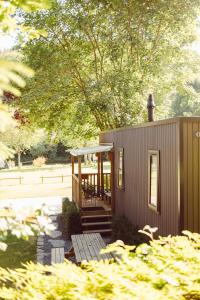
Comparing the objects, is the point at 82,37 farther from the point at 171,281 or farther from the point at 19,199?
the point at 171,281

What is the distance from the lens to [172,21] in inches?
852

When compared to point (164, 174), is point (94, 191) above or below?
below

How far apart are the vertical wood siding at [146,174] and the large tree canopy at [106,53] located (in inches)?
232

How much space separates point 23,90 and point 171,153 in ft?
51.1

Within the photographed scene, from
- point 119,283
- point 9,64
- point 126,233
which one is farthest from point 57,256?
point 9,64

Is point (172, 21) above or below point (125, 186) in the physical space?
above

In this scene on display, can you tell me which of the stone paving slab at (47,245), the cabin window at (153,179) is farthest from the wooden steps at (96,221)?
the cabin window at (153,179)

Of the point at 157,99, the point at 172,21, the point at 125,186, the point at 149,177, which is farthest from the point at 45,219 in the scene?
the point at 157,99

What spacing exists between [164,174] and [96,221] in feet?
20.7

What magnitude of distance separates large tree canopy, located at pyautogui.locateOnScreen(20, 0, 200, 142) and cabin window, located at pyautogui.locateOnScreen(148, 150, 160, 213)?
10.1m

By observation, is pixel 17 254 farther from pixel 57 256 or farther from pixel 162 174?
pixel 162 174

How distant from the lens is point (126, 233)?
11836 mm

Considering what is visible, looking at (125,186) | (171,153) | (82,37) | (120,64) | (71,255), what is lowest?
(71,255)

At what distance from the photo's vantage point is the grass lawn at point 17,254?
466 inches
